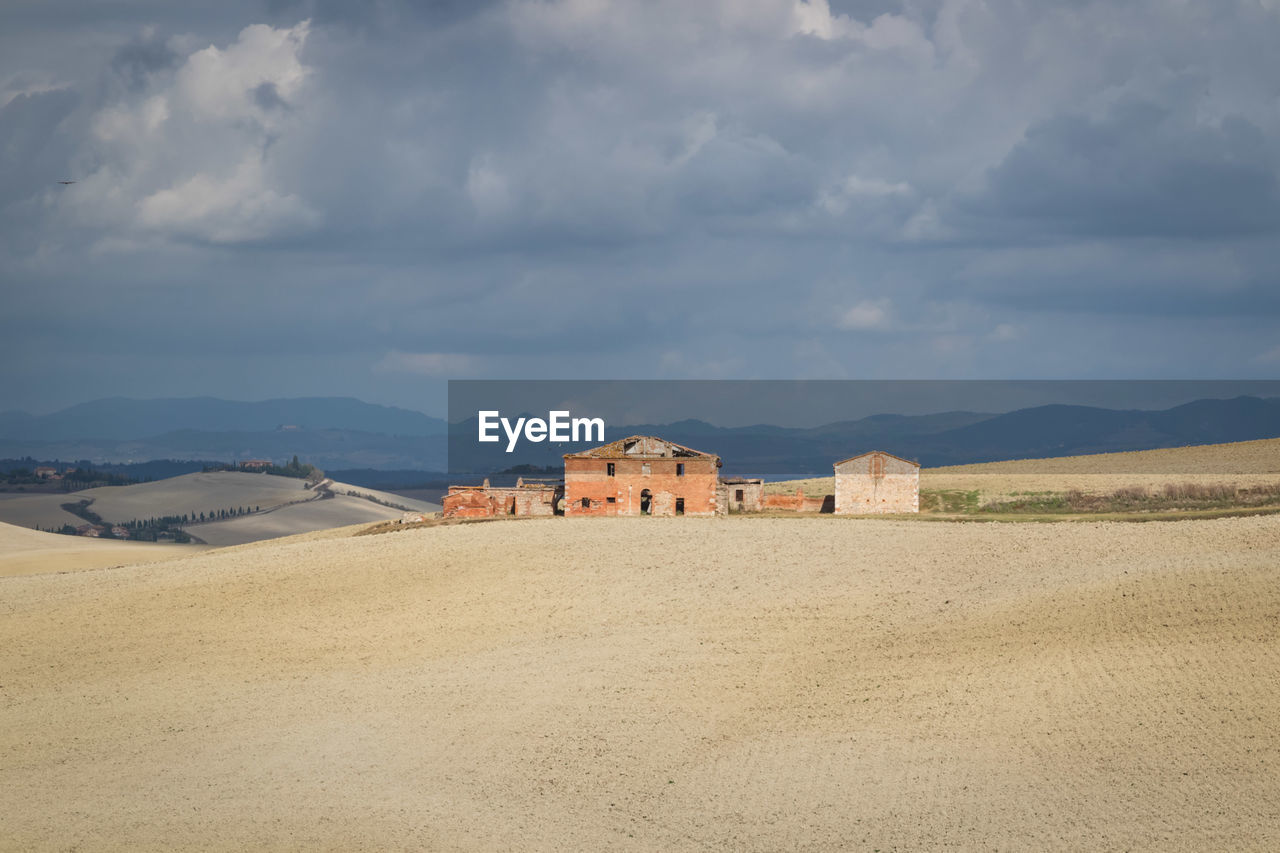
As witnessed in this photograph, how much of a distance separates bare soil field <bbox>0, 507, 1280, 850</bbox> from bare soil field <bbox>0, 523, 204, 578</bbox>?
19410mm

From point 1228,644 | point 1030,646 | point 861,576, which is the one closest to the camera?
point 1228,644

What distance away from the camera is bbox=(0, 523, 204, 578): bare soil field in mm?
70938

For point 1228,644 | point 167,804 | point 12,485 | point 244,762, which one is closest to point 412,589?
point 244,762

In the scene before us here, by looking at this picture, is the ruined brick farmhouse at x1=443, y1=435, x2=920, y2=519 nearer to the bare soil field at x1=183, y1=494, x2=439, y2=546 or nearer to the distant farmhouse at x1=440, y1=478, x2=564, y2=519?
the distant farmhouse at x1=440, y1=478, x2=564, y2=519

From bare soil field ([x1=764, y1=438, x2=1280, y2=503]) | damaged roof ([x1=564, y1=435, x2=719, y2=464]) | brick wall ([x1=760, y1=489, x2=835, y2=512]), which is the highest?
damaged roof ([x1=564, y1=435, x2=719, y2=464])

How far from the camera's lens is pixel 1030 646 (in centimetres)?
3619

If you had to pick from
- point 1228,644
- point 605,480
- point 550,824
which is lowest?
point 550,824

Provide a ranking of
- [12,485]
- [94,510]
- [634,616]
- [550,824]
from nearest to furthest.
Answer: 1. [550,824]
2. [634,616]
3. [94,510]
4. [12,485]

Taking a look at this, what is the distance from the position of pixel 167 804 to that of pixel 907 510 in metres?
48.7

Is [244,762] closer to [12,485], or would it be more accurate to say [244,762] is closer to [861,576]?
[861,576]

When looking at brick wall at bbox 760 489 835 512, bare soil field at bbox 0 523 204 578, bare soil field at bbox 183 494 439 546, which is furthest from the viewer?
bare soil field at bbox 183 494 439 546

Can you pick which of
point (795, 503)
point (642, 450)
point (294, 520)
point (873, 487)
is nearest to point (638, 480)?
point (642, 450)

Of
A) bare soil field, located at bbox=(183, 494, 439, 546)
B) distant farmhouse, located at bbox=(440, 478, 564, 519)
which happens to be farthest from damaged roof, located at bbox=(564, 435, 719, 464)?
bare soil field, located at bbox=(183, 494, 439, 546)

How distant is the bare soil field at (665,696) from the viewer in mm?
24750
